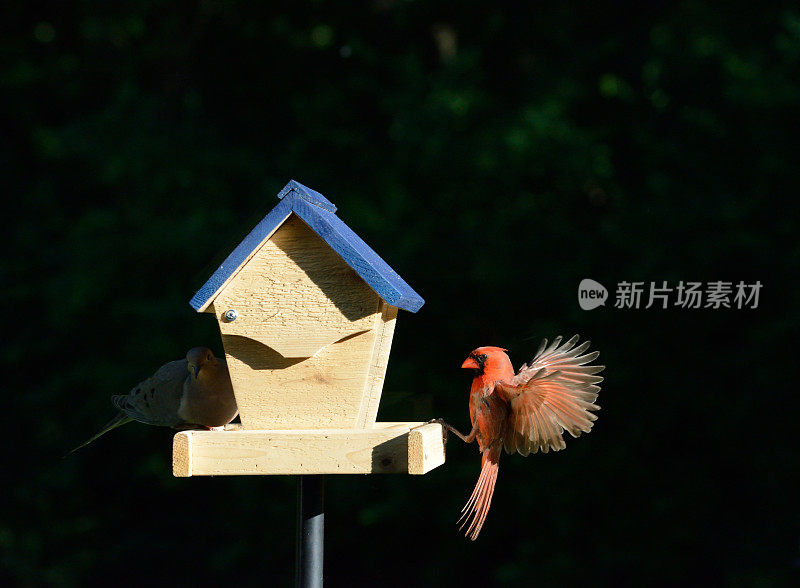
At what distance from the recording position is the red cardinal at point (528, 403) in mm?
1466

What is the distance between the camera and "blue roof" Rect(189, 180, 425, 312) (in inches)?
57.9

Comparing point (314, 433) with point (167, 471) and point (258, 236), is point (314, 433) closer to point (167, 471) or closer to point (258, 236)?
point (258, 236)

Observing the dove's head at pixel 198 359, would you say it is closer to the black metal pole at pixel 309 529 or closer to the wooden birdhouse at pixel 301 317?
the wooden birdhouse at pixel 301 317

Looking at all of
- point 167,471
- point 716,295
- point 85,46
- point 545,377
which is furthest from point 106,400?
point 545,377

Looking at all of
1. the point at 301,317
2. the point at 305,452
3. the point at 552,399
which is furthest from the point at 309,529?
the point at 552,399

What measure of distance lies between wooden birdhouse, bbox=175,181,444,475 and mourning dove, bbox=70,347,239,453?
0.20 m

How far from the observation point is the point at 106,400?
3740mm

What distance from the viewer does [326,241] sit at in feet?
4.90

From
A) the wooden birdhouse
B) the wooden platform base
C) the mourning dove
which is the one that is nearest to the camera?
the wooden platform base

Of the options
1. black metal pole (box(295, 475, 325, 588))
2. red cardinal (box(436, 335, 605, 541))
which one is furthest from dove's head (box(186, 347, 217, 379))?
red cardinal (box(436, 335, 605, 541))

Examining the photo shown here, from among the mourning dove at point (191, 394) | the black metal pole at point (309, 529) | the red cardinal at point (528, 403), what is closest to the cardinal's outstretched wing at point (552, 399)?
the red cardinal at point (528, 403)

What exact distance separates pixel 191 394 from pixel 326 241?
1.56ft

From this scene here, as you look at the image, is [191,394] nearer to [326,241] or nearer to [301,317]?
[301,317]

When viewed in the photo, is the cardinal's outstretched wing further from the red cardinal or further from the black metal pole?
the black metal pole
